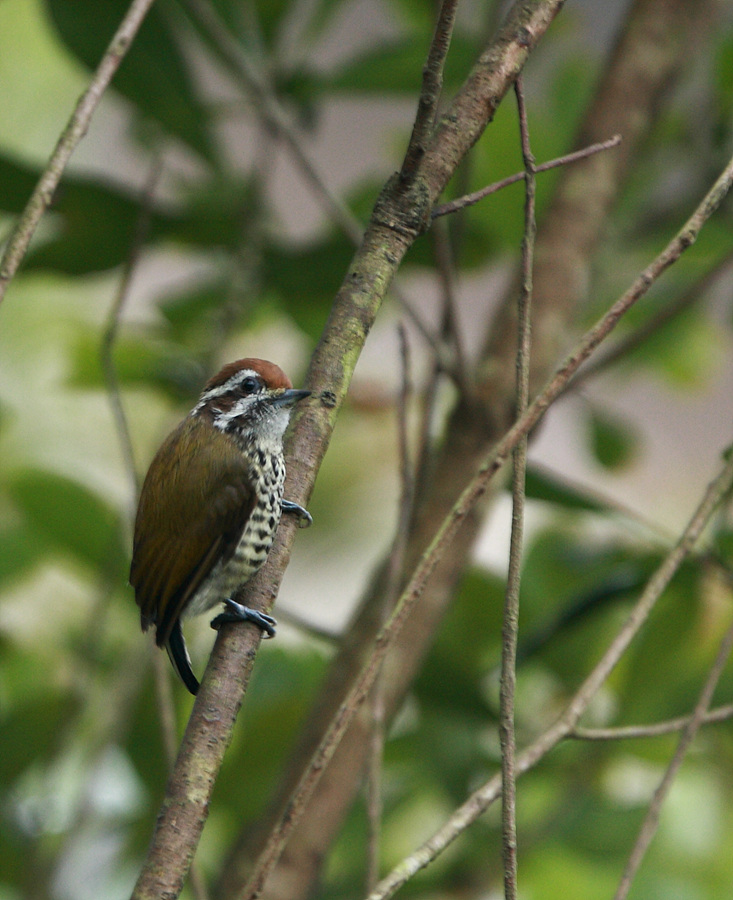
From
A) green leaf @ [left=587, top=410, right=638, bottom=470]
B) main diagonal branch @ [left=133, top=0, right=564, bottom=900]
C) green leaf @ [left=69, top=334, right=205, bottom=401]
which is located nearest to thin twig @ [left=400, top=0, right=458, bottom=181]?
main diagonal branch @ [left=133, top=0, right=564, bottom=900]

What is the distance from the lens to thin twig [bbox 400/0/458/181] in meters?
1.14

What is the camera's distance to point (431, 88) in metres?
1.18

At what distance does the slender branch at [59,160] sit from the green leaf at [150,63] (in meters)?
1.09

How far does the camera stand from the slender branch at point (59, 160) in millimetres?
1037

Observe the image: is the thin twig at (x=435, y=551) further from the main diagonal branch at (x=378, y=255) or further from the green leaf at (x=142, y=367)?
the green leaf at (x=142, y=367)

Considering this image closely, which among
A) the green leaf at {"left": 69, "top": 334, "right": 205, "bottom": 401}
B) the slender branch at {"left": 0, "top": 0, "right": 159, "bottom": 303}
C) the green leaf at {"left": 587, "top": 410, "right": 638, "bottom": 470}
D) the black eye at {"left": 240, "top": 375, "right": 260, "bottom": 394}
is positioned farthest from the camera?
the green leaf at {"left": 587, "top": 410, "right": 638, "bottom": 470}

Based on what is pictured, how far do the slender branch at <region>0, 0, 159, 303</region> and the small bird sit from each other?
0.71 meters

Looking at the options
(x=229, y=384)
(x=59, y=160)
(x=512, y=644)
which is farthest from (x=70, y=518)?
(x=512, y=644)

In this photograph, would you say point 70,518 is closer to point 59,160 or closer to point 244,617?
point 244,617

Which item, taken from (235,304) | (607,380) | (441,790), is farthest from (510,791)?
(607,380)

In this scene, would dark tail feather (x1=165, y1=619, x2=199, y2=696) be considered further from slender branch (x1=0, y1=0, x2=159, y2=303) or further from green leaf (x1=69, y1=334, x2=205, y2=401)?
slender branch (x1=0, y1=0, x2=159, y2=303)

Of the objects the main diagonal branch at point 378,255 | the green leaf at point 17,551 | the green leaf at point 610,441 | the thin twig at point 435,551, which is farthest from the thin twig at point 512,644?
the green leaf at point 610,441

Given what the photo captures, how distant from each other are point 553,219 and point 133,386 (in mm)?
1101

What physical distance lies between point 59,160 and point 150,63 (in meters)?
1.39
